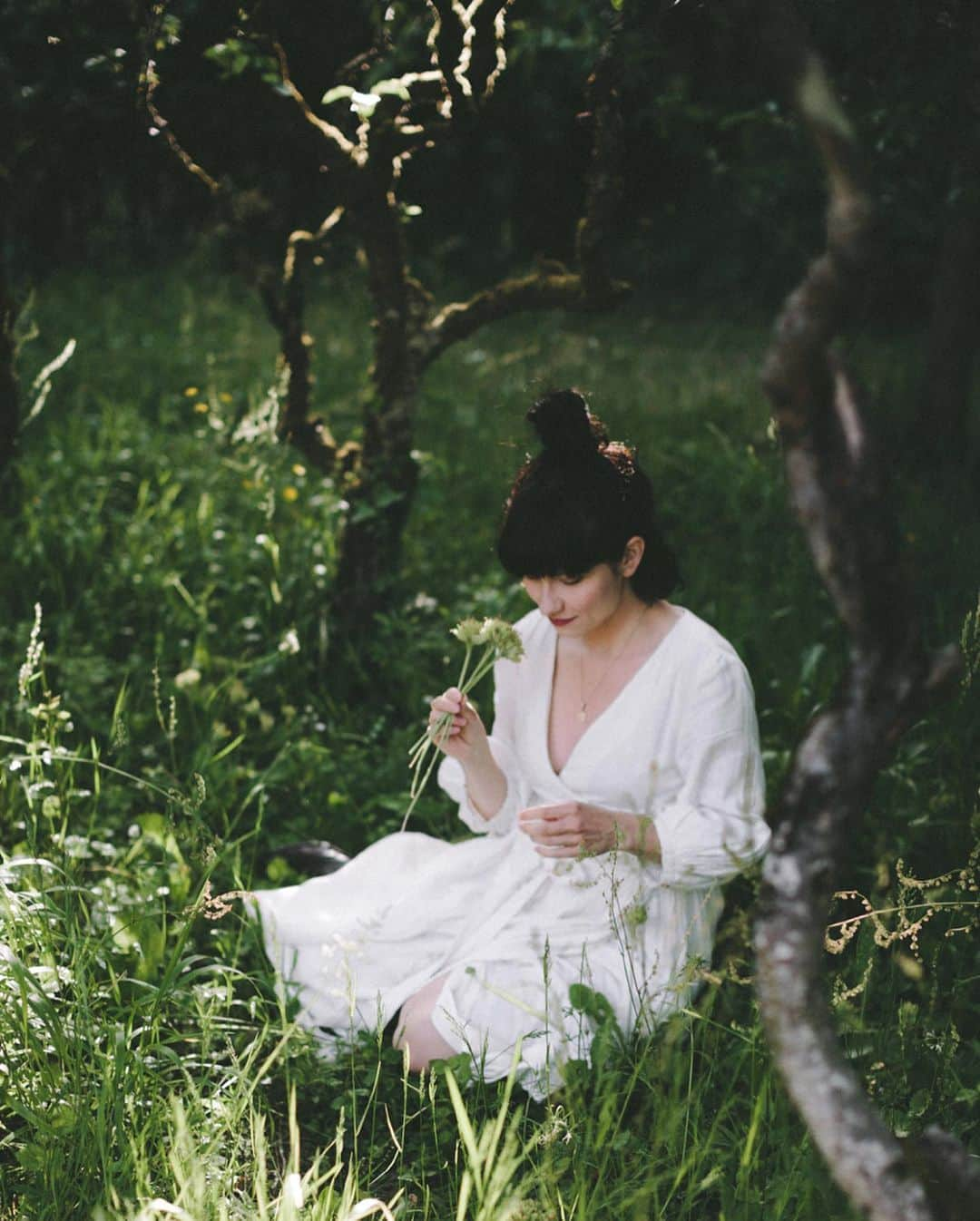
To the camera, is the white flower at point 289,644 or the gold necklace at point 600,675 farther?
the white flower at point 289,644

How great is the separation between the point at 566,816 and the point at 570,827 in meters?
0.02

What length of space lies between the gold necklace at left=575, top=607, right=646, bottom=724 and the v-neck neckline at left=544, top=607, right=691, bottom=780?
4 centimetres

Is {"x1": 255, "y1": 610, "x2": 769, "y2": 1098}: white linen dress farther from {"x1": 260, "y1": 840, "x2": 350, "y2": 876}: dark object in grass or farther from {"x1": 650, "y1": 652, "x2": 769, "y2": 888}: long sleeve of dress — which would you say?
{"x1": 260, "y1": 840, "x2": 350, "y2": 876}: dark object in grass

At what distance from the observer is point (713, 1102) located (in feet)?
7.29

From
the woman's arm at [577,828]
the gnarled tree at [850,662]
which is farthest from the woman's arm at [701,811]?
the gnarled tree at [850,662]

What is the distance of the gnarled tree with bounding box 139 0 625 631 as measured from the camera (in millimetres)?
A: 3332

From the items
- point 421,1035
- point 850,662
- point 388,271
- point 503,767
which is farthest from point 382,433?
point 850,662

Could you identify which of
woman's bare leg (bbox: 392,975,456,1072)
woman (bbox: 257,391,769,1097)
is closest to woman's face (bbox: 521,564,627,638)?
woman (bbox: 257,391,769,1097)

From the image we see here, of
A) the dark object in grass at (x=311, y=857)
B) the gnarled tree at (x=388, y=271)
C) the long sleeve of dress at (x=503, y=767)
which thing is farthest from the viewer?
the gnarled tree at (x=388, y=271)

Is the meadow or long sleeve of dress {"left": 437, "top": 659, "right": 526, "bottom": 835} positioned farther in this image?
long sleeve of dress {"left": 437, "top": 659, "right": 526, "bottom": 835}

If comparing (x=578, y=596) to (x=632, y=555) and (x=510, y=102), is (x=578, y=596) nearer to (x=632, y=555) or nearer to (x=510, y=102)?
(x=632, y=555)

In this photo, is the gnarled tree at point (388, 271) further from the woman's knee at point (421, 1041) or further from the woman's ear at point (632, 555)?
the woman's knee at point (421, 1041)

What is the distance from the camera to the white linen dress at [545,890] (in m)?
2.34

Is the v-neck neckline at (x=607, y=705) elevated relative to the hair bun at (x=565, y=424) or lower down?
lower down
